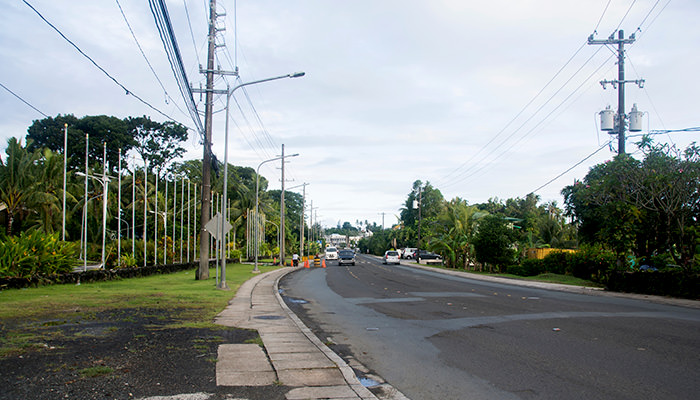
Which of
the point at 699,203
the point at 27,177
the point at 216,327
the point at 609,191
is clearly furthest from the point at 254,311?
the point at 27,177

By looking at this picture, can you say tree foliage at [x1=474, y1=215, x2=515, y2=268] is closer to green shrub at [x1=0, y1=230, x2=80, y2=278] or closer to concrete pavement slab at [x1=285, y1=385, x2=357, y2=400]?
green shrub at [x1=0, y1=230, x2=80, y2=278]

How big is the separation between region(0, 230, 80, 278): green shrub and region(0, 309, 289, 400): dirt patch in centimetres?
910

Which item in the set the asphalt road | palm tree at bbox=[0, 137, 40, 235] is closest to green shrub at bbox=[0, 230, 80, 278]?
palm tree at bbox=[0, 137, 40, 235]

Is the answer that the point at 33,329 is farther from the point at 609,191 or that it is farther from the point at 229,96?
the point at 609,191

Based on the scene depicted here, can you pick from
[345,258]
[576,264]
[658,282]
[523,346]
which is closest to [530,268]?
[576,264]

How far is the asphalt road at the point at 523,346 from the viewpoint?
6402 mm

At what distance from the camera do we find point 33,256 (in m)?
18.7

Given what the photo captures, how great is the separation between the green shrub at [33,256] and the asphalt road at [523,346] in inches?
399

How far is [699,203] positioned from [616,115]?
633cm

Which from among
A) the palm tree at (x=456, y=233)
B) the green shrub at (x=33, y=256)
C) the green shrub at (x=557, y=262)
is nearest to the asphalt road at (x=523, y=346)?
the green shrub at (x=33, y=256)

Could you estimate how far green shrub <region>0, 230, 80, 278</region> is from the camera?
58.3 ft

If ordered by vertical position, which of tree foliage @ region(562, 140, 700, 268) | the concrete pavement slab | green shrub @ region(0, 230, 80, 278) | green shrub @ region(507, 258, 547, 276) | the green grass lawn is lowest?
green shrub @ region(507, 258, 547, 276)

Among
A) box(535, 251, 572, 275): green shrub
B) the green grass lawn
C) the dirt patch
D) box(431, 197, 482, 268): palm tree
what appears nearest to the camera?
the dirt patch

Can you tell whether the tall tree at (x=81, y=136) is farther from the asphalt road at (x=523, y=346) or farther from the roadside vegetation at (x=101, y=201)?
the asphalt road at (x=523, y=346)
